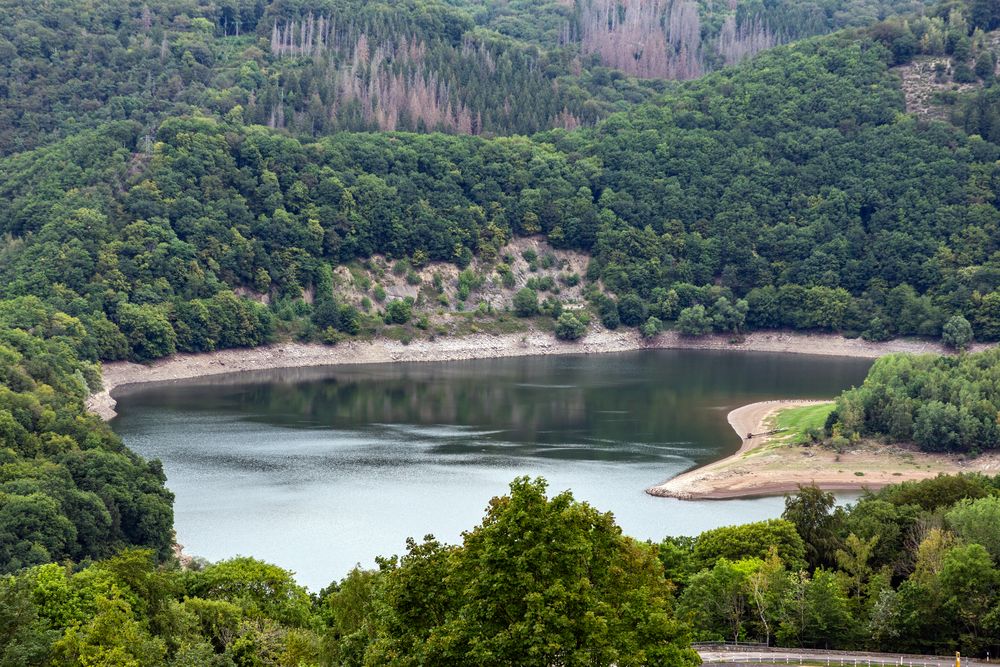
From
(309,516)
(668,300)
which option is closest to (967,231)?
(668,300)

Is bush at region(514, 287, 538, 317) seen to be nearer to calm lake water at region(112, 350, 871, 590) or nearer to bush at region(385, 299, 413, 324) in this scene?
calm lake water at region(112, 350, 871, 590)

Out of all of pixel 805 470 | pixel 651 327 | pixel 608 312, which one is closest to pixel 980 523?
pixel 805 470

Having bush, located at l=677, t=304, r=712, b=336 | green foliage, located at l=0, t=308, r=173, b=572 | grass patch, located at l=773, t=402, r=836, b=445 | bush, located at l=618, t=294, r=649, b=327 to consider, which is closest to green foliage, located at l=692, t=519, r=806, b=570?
green foliage, located at l=0, t=308, r=173, b=572

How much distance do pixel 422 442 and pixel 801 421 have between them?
3467 centimetres

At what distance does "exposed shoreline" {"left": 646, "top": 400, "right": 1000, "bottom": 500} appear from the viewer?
326 ft

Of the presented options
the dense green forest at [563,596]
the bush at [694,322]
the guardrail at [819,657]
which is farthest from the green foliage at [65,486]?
the bush at [694,322]

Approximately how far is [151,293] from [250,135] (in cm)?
4020

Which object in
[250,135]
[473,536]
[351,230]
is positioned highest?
[250,135]

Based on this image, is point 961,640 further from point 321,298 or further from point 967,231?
point 967,231

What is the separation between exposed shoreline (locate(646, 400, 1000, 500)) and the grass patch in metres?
2.13

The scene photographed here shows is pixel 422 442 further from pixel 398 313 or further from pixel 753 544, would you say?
pixel 398 313

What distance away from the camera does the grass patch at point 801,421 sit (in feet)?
378

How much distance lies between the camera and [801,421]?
121 m

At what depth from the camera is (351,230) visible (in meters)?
193
